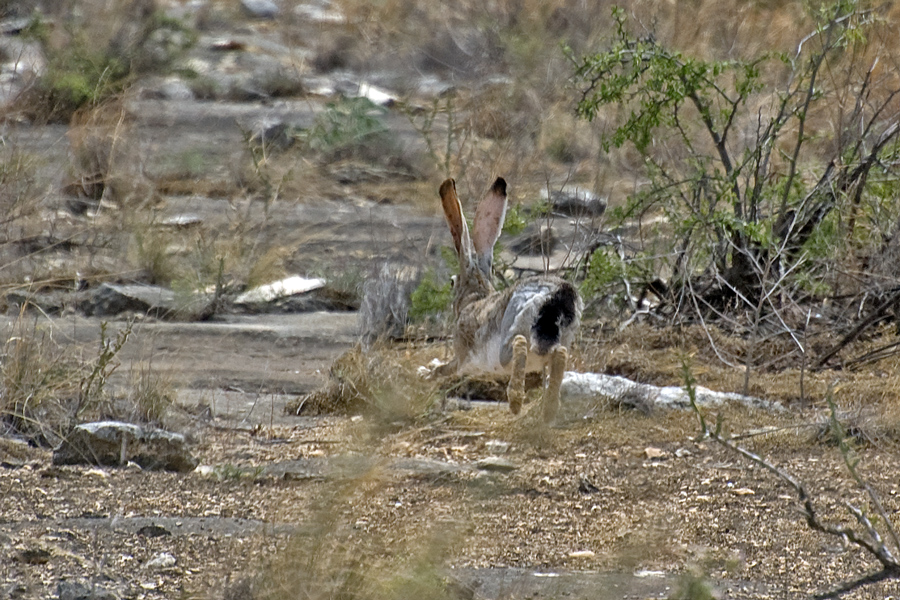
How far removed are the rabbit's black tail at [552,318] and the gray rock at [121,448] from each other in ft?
4.45

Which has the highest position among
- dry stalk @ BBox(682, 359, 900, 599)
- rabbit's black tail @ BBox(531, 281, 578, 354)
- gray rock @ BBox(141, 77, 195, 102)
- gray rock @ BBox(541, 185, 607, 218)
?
dry stalk @ BBox(682, 359, 900, 599)

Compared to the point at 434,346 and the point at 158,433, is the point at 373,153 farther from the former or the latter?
the point at 158,433

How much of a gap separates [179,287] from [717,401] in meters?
4.25

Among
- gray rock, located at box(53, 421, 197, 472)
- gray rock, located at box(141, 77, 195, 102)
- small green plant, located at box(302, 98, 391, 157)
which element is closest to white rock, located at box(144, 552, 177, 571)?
gray rock, located at box(53, 421, 197, 472)

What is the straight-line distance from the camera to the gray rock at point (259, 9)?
832 inches

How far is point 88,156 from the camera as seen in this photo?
11555 millimetres

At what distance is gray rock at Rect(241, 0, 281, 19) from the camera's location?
21.1 metres

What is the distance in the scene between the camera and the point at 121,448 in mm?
4961

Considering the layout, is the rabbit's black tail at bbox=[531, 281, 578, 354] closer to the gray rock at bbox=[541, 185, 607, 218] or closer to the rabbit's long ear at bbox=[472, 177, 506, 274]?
the rabbit's long ear at bbox=[472, 177, 506, 274]

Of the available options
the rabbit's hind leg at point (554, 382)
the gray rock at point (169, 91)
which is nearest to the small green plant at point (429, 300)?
the rabbit's hind leg at point (554, 382)

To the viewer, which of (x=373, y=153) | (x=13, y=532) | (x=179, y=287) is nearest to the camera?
(x=13, y=532)

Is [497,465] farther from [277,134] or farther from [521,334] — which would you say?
[277,134]

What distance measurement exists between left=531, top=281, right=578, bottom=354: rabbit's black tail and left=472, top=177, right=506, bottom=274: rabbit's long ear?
137 cm

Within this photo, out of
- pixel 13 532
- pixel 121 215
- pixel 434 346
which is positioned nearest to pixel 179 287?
pixel 121 215
